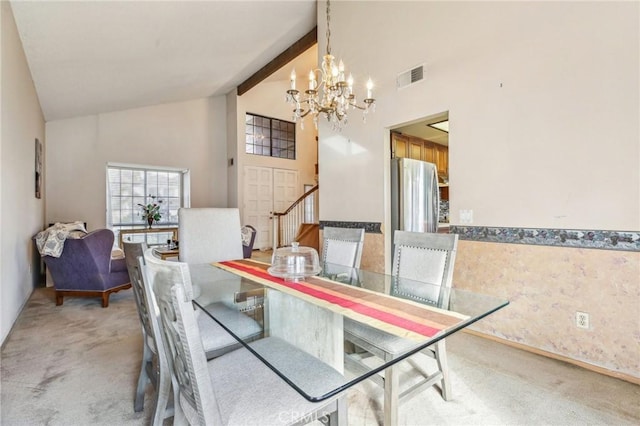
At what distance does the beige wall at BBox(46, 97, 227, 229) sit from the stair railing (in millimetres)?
1542

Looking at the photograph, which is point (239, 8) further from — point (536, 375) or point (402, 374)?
point (536, 375)

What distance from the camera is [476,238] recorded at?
8.62 feet

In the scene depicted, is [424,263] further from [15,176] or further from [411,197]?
[15,176]

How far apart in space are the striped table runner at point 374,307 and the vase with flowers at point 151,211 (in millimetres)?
5381

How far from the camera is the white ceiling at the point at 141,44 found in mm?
2803

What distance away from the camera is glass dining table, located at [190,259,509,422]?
1.06 m

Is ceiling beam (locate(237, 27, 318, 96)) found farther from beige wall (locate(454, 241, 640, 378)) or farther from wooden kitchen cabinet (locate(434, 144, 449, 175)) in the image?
beige wall (locate(454, 241, 640, 378))

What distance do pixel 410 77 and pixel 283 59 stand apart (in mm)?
3207

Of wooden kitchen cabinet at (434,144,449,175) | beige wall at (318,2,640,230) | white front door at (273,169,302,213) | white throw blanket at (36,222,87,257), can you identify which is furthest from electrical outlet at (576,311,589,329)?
white front door at (273,169,302,213)

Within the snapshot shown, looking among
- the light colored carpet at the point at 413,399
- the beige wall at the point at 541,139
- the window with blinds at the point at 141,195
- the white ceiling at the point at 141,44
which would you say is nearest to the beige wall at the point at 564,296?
the beige wall at the point at 541,139

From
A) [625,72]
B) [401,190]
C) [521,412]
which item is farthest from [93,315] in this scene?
[625,72]

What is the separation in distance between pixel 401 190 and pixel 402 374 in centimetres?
195

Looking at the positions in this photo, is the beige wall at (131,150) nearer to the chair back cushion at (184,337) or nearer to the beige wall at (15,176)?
the beige wall at (15,176)

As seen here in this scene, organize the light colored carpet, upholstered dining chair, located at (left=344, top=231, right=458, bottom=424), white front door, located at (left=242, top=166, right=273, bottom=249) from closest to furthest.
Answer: upholstered dining chair, located at (left=344, top=231, right=458, bottom=424) < the light colored carpet < white front door, located at (left=242, top=166, right=273, bottom=249)
